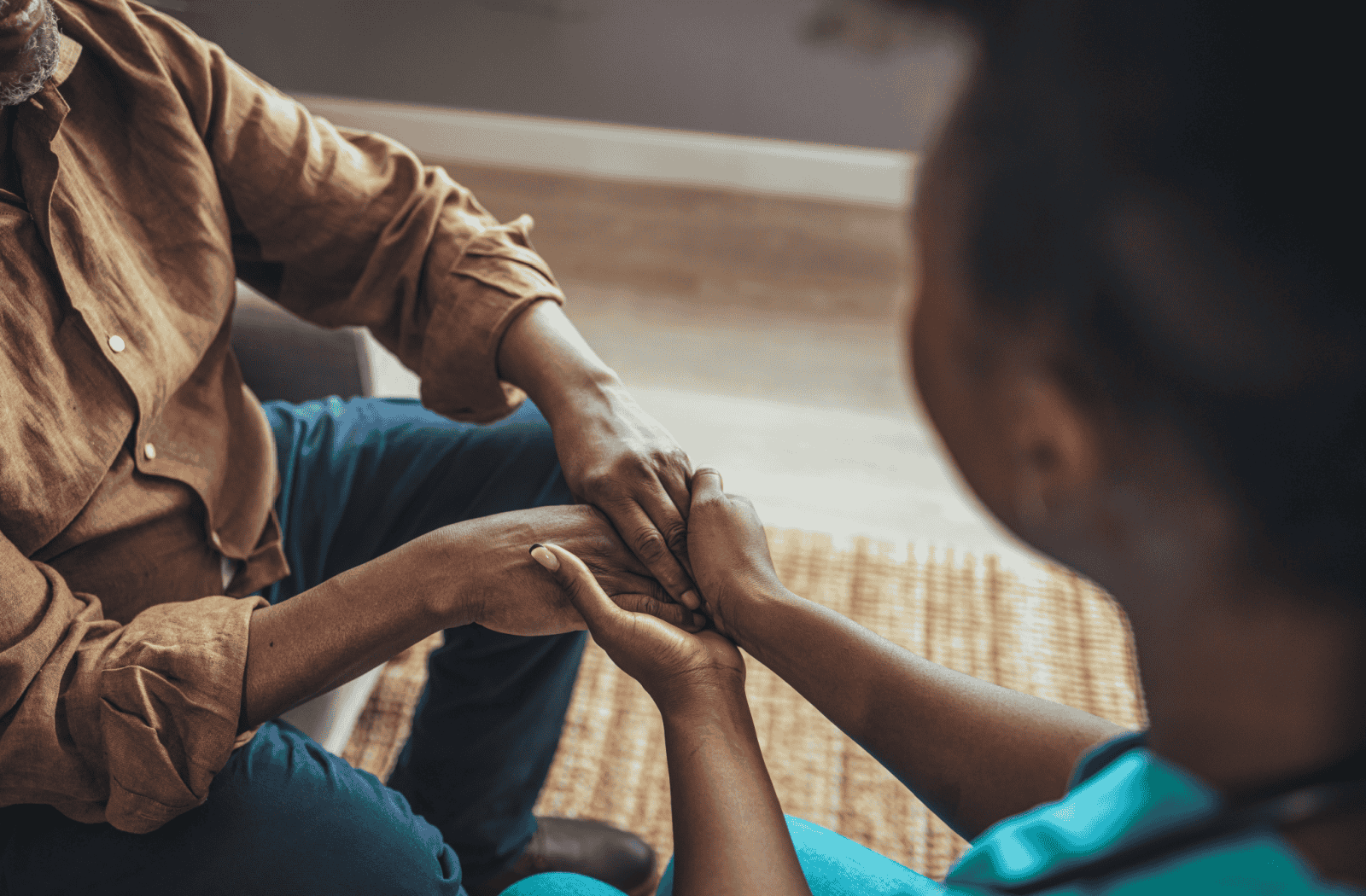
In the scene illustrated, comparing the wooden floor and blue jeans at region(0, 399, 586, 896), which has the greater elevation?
blue jeans at region(0, 399, 586, 896)

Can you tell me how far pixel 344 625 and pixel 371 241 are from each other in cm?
42

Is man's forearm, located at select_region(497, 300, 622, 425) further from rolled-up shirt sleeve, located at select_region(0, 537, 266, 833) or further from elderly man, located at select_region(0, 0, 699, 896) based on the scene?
rolled-up shirt sleeve, located at select_region(0, 537, 266, 833)

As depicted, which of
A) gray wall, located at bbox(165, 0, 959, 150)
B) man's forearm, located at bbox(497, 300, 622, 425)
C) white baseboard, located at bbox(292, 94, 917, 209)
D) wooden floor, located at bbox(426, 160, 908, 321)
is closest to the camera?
man's forearm, located at bbox(497, 300, 622, 425)

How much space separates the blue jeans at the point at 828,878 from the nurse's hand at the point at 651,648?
0.13 meters

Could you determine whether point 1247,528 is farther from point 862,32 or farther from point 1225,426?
point 862,32

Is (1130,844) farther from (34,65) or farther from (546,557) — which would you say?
(34,65)

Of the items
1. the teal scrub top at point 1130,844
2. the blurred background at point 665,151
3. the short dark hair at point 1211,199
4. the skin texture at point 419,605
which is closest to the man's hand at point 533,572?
the skin texture at point 419,605

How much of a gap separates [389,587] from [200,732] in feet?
0.54

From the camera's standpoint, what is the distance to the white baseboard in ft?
10.2

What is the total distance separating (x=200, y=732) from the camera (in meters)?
0.67

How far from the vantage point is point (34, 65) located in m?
0.69

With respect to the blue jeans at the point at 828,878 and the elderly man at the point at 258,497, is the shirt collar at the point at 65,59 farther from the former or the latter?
the blue jeans at the point at 828,878

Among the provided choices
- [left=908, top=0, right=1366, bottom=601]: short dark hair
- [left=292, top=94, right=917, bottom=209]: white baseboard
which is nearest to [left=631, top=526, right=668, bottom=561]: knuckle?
[left=908, top=0, right=1366, bottom=601]: short dark hair

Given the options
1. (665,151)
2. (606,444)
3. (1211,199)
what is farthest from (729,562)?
(665,151)
